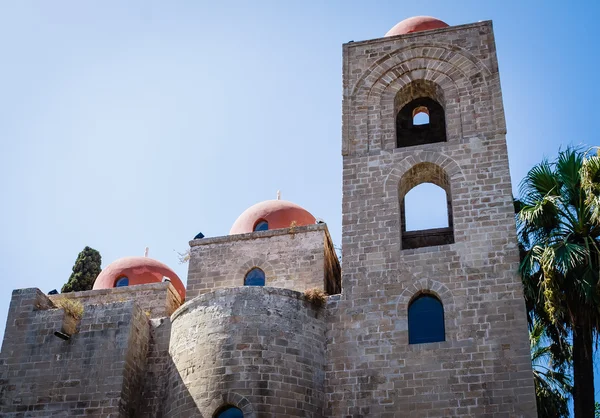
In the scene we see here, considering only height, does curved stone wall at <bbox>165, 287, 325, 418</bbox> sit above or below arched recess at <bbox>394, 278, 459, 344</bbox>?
below

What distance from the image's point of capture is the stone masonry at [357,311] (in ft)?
55.7

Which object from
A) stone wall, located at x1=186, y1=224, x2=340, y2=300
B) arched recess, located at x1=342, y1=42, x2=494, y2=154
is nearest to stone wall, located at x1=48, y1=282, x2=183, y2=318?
stone wall, located at x1=186, y1=224, x2=340, y2=300

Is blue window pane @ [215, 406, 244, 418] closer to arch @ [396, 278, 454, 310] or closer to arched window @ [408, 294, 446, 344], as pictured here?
arched window @ [408, 294, 446, 344]

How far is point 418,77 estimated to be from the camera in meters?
21.7

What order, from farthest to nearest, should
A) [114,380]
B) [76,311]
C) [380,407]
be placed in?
[76,311] → [114,380] → [380,407]

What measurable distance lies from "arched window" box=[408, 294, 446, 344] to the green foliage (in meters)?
10.5

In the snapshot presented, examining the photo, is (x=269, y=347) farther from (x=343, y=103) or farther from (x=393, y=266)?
(x=343, y=103)

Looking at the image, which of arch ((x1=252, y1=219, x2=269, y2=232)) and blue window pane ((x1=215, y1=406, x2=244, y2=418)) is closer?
blue window pane ((x1=215, y1=406, x2=244, y2=418))

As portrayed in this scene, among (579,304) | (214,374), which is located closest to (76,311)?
(214,374)

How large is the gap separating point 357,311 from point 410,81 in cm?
642

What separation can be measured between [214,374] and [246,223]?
18.2ft

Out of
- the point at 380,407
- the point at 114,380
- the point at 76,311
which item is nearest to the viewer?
the point at 380,407

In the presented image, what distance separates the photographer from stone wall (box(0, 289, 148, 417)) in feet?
59.8

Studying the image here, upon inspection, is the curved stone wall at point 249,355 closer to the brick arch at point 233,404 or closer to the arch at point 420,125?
the brick arch at point 233,404
